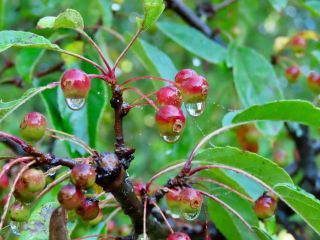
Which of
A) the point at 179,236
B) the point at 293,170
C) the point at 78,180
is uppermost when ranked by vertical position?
the point at 78,180

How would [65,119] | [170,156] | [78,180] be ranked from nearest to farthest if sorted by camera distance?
[78,180] < [65,119] < [170,156]

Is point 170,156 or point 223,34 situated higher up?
point 223,34

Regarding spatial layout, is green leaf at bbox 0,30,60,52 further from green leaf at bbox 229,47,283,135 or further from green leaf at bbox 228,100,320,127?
green leaf at bbox 229,47,283,135

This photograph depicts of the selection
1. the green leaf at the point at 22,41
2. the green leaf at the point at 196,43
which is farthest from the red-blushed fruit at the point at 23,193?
the green leaf at the point at 196,43

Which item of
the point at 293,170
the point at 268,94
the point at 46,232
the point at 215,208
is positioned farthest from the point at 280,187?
the point at 293,170

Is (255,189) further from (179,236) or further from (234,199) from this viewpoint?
(179,236)

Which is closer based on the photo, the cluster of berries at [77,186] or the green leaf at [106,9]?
the cluster of berries at [77,186]

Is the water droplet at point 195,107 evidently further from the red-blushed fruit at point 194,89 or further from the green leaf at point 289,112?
the green leaf at point 289,112
